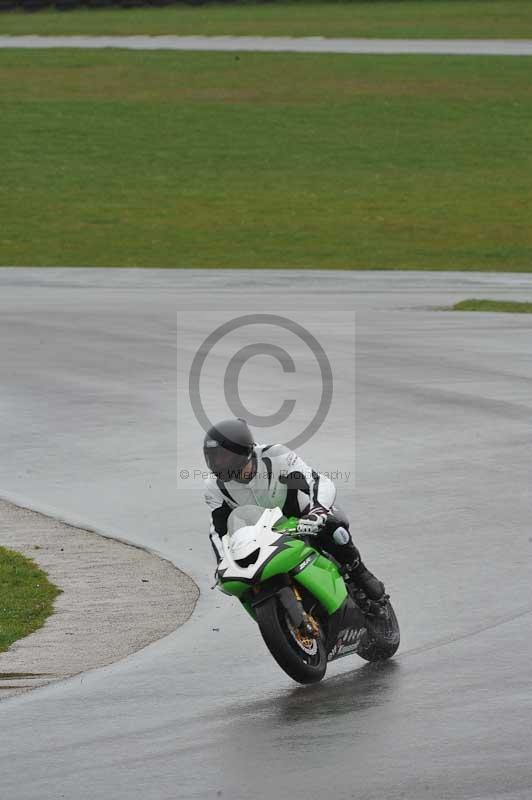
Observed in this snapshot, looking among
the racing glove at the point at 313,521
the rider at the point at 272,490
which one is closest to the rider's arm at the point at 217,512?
the rider at the point at 272,490

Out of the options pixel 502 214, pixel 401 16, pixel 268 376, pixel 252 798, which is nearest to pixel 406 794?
pixel 252 798

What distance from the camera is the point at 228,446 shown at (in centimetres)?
890

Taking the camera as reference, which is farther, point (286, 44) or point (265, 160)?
point (286, 44)

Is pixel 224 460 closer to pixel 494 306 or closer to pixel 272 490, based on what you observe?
pixel 272 490

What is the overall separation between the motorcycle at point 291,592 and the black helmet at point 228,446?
1.16 ft

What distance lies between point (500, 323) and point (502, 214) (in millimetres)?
14653

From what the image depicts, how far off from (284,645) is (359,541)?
3972mm

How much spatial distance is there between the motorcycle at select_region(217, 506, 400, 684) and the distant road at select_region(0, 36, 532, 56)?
174ft

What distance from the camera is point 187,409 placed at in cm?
1864

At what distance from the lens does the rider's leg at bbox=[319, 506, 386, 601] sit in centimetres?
937

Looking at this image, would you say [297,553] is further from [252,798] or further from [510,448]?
[510,448]
